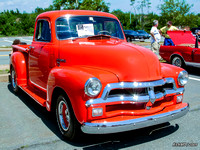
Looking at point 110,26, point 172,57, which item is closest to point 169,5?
point 172,57

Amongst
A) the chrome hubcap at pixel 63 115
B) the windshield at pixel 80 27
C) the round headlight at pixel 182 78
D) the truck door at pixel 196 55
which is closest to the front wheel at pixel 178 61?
the truck door at pixel 196 55

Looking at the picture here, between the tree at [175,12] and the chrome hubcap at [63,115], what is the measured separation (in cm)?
4146

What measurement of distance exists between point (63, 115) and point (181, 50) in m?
6.45

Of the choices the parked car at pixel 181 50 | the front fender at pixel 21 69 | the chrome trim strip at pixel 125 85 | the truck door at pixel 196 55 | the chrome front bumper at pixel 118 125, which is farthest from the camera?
Result: the parked car at pixel 181 50

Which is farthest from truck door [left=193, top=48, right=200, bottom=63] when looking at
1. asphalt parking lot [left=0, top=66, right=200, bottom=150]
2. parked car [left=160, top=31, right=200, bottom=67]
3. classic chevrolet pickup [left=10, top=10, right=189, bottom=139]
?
classic chevrolet pickup [left=10, top=10, right=189, bottom=139]

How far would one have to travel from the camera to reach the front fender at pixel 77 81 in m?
2.99

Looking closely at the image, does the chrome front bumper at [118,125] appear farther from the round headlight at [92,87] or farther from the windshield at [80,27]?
the windshield at [80,27]

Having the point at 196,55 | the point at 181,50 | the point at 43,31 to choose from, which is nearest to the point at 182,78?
the point at 43,31

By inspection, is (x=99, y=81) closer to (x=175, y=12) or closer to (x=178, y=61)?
(x=178, y=61)

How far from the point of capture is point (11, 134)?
3.74 meters

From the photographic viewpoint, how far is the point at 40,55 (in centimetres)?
456

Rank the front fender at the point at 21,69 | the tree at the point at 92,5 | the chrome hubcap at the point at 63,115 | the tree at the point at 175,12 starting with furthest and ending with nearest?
the tree at the point at 175,12 → the tree at the point at 92,5 → the front fender at the point at 21,69 → the chrome hubcap at the point at 63,115

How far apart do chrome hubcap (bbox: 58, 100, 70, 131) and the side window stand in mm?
1393

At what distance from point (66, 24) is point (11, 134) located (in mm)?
2012
